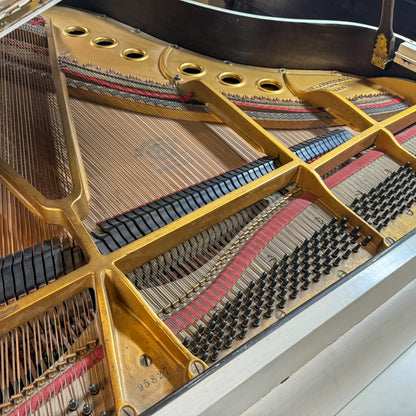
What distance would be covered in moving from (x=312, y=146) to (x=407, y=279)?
1.08 metres

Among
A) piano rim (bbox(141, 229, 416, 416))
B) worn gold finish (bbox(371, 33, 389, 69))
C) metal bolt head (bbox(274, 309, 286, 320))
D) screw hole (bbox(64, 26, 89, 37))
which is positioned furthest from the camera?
screw hole (bbox(64, 26, 89, 37))

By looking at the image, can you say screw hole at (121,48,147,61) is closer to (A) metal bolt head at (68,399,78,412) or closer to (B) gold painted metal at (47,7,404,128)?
(B) gold painted metal at (47,7,404,128)

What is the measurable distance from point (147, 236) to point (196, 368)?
668 millimetres

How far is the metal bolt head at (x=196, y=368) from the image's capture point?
1.66 meters

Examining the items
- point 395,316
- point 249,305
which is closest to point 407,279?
point 395,316

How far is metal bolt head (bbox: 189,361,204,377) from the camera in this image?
1656 mm

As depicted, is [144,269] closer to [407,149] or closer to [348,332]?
[348,332]

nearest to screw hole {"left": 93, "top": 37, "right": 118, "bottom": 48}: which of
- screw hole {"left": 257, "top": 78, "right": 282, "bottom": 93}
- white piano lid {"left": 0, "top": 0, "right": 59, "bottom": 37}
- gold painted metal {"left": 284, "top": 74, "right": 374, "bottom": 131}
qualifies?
screw hole {"left": 257, "top": 78, "right": 282, "bottom": 93}

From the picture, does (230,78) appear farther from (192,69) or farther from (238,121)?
(238,121)

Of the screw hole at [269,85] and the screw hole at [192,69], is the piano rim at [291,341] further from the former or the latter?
the screw hole at [192,69]

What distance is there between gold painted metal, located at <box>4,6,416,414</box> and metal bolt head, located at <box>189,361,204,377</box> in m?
0.01

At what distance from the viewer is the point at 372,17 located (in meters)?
6.07

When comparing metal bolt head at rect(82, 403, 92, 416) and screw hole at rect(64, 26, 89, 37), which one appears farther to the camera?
screw hole at rect(64, 26, 89, 37)

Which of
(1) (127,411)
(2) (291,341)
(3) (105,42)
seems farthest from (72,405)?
(3) (105,42)
